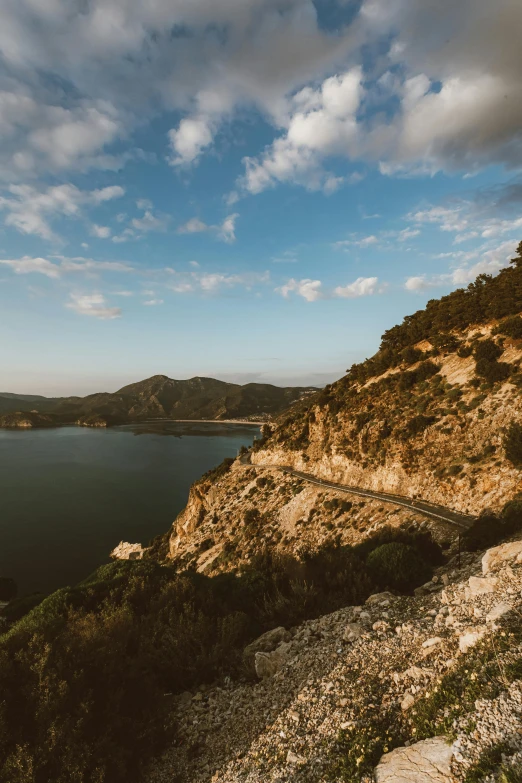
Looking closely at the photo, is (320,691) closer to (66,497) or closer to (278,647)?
(278,647)

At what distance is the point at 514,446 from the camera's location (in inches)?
983

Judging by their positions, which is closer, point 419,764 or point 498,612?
point 419,764

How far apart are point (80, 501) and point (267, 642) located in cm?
9649

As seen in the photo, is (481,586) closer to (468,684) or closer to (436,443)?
(468,684)

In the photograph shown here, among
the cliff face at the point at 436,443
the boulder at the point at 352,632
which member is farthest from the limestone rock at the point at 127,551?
the boulder at the point at 352,632

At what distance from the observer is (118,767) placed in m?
6.94

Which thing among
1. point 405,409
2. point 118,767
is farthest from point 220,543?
point 118,767

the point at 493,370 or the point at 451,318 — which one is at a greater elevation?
the point at 451,318

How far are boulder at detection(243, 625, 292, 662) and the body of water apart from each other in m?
55.0

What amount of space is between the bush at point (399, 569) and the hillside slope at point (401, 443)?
948 centimetres

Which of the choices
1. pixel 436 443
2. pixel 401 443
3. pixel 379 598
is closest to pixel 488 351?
pixel 436 443

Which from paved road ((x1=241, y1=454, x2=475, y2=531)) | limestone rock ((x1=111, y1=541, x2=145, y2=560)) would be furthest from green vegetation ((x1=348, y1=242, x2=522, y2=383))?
limestone rock ((x1=111, y1=541, x2=145, y2=560))

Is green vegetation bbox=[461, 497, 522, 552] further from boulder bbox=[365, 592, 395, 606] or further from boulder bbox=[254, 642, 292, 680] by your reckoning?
boulder bbox=[254, 642, 292, 680]

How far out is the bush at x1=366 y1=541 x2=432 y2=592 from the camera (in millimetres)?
13773
